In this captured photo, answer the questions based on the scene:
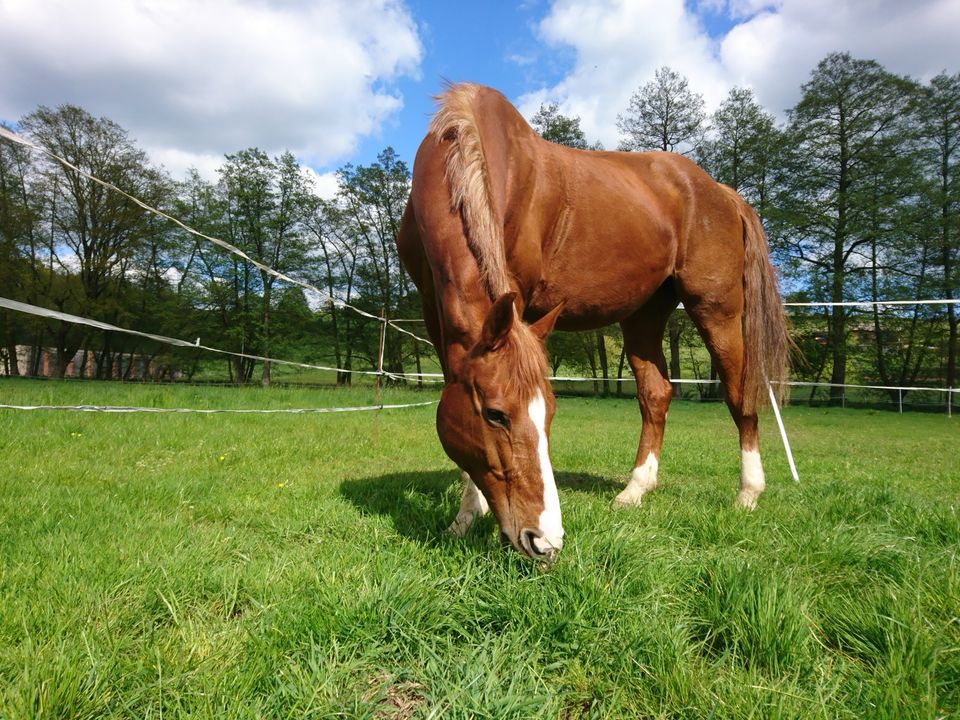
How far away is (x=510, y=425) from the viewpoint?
2150 mm

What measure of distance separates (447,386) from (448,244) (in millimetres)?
710

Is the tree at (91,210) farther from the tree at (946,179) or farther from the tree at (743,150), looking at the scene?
the tree at (946,179)

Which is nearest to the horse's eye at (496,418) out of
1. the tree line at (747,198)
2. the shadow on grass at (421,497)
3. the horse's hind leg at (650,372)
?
the shadow on grass at (421,497)

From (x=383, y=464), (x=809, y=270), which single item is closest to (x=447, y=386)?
(x=383, y=464)

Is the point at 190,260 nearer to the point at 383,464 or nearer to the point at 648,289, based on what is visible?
the point at 383,464

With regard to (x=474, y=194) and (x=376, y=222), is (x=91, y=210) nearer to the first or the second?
(x=376, y=222)

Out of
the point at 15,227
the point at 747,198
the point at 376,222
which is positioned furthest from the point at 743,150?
the point at 15,227

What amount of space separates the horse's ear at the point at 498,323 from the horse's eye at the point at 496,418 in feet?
0.90

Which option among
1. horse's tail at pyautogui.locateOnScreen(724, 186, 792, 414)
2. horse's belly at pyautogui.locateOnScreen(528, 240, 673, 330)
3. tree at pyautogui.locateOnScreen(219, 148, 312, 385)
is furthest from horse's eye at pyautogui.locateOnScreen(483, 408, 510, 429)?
tree at pyautogui.locateOnScreen(219, 148, 312, 385)

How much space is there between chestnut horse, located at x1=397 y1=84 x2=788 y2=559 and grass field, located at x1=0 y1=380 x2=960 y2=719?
1.20ft

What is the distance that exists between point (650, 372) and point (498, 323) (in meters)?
2.51

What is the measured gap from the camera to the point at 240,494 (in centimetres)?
346

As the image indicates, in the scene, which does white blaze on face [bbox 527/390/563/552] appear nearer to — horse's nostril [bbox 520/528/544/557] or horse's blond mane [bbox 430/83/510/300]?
horse's nostril [bbox 520/528/544/557]

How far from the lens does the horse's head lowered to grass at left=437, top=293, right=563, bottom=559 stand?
6.67 feet
